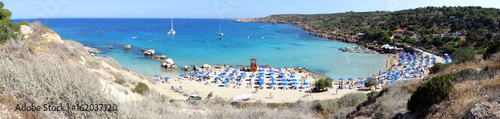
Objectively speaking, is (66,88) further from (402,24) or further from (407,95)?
(402,24)

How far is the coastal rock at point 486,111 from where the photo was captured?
4.58 metres

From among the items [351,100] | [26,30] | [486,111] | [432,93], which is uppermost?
[26,30]

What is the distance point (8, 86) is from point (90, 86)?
1216mm

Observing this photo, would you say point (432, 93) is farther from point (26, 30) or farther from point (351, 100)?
point (26, 30)

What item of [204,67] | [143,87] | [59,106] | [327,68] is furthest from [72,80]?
[327,68]

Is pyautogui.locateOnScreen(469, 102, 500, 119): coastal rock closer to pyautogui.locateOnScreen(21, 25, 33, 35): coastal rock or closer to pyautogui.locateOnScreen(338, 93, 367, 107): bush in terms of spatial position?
pyautogui.locateOnScreen(338, 93, 367, 107): bush

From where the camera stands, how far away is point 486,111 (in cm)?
471

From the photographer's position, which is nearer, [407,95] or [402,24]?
[407,95]

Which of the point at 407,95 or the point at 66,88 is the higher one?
the point at 66,88

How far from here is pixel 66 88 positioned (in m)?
4.63

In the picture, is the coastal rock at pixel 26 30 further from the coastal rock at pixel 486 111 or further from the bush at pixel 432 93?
the coastal rock at pixel 486 111

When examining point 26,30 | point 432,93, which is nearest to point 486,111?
point 432,93

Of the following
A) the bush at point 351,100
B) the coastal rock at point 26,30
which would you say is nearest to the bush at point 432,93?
the bush at point 351,100

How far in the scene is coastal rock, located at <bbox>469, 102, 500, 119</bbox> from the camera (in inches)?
180
